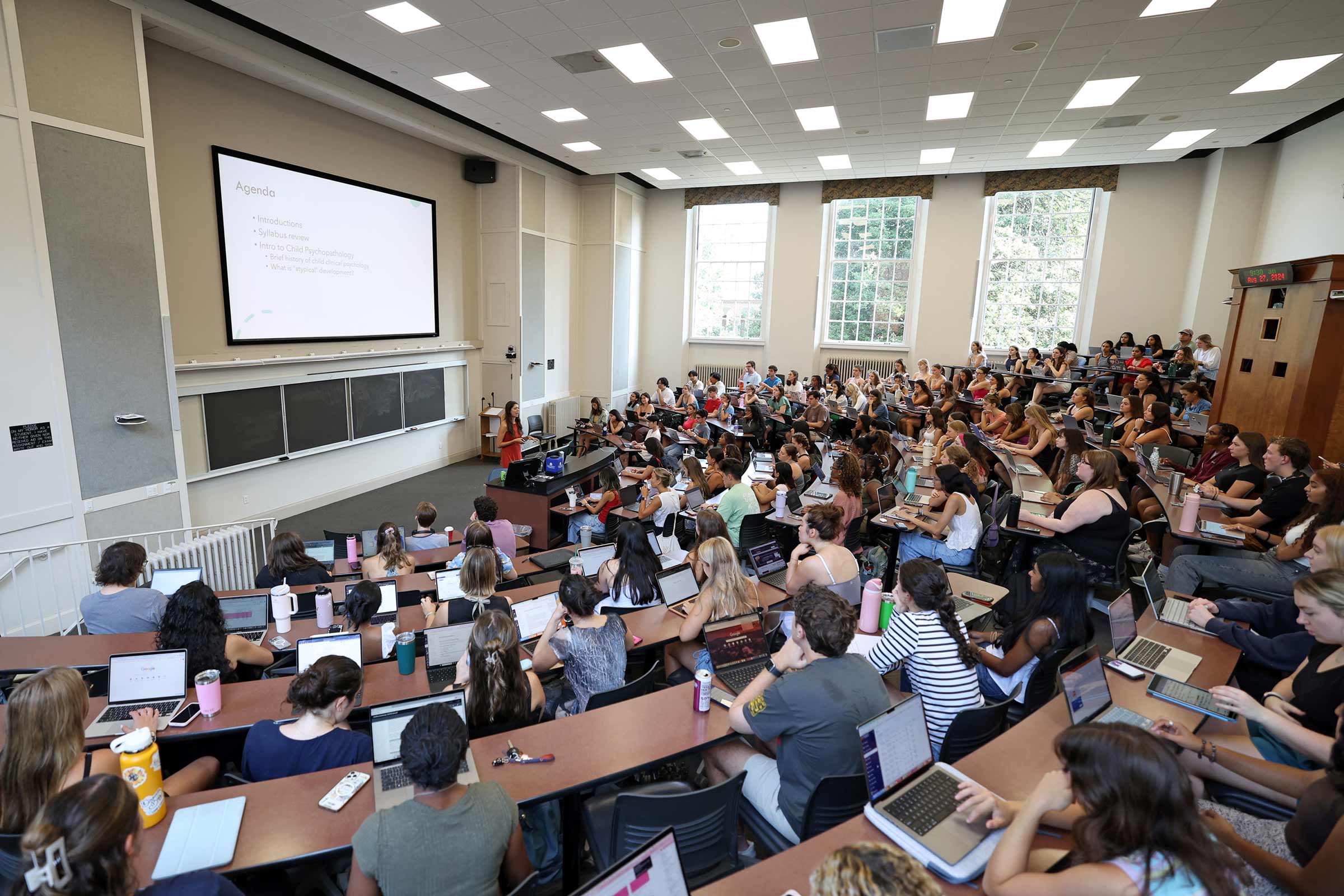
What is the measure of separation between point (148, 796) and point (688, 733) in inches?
71.3

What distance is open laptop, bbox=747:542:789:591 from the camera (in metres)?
4.51

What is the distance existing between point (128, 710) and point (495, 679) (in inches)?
61.6

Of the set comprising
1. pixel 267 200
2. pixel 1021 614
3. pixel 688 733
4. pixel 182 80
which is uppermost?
pixel 182 80

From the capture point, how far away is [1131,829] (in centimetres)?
148

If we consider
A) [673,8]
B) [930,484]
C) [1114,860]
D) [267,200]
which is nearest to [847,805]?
[1114,860]

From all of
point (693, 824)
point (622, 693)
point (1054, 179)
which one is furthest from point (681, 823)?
point (1054, 179)

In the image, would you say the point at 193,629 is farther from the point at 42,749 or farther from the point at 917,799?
the point at 917,799

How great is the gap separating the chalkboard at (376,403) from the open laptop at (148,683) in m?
6.50

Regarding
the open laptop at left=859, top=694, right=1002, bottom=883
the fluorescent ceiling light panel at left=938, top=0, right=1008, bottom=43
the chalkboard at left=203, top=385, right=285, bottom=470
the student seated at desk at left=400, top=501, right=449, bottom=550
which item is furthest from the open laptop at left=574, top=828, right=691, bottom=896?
the chalkboard at left=203, top=385, right=285, bottom=470

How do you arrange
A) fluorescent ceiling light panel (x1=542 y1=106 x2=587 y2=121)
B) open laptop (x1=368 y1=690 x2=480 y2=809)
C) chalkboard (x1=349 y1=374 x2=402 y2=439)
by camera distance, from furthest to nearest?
chalkboard (x1=349 y1=374 x2=402 y2=439), fluorescent ceiling light panel (x1=542 y1=106 x2=587 y2=121), open laptop (x1=368 y1=690 x2=480 y2=809)

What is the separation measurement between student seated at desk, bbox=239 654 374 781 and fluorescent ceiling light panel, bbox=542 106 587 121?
7784 millimetres

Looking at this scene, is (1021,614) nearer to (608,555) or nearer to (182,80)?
(608,555)

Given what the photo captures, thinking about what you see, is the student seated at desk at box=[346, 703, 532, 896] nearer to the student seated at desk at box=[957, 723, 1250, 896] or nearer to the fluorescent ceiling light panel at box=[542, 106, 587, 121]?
the student seated at desk at box=[957, 723, 1250, 896]

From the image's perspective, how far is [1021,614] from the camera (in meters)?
3.23
